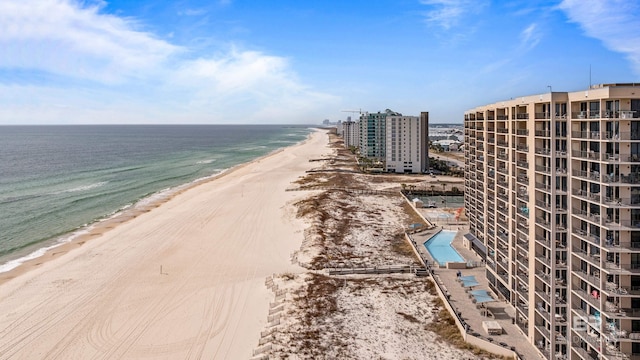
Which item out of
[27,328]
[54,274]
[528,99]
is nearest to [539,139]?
[528,99]

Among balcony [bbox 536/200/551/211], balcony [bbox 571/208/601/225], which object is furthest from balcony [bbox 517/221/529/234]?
balcony [bbox 571/208/601/225]

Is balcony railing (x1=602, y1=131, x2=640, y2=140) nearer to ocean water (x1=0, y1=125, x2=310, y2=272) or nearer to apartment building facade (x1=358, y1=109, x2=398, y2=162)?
ocean water (x1=0, y1=125, x2=310, y2=272)

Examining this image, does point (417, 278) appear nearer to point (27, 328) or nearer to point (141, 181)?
point (27, 328)

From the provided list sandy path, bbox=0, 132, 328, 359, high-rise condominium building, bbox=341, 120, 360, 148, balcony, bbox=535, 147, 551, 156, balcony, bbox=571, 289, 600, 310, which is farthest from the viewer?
high-rise condominium building, bbox=341, 120, 360, 148

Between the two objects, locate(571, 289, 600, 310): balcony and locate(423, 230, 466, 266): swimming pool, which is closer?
locate(571, 289, 600, 310): balcony

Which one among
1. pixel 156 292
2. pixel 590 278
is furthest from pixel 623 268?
pixel 156 292

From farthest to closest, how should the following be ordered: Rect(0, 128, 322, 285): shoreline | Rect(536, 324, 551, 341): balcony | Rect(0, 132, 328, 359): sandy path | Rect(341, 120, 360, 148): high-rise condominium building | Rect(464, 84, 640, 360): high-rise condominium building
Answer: Rect(341, 120, 360, 148): high-rise condominium building
Rect(0, 128, 322, 285): shoreline
Rect(0, 132, 328, 359): sandy path
Rect(536, 324, 551, 341): balcony
Rect(464, 84, 640, 360): high-rise condominium building

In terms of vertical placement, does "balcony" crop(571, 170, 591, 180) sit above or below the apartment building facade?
below
